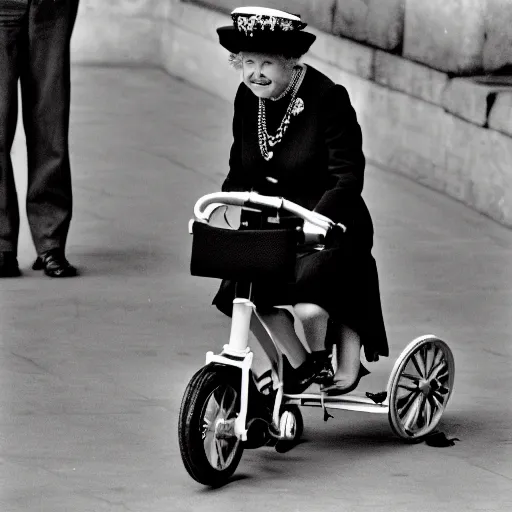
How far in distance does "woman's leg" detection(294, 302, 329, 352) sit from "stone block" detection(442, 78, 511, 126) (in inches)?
178

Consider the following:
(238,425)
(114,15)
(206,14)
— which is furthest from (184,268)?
(114,15)

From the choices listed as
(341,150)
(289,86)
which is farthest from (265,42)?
(341,150)

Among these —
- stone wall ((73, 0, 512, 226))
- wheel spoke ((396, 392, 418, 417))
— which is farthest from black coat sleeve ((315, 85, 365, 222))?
stone wall ((73, 0, 512, 226))

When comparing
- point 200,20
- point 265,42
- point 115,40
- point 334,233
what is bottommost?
point 115,40

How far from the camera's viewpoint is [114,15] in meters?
15.8

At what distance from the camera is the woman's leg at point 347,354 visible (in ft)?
19.2

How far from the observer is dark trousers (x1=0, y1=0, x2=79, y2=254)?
8.27 metres

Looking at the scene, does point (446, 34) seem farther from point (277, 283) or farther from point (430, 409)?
point (277, 283)

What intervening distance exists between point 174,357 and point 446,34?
4.28 metres

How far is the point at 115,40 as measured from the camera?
15852 mm

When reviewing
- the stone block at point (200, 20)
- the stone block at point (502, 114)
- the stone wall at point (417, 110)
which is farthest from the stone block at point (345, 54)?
the stone block at point (502, 114)

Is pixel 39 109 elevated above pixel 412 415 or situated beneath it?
elevated above

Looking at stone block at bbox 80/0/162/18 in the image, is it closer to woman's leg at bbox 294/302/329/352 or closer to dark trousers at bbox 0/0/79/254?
dark trousers at bbox 0/0/79/254

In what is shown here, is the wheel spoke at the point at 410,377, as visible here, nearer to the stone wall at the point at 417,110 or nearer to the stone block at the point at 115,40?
the stone wall at the point at 417,110
